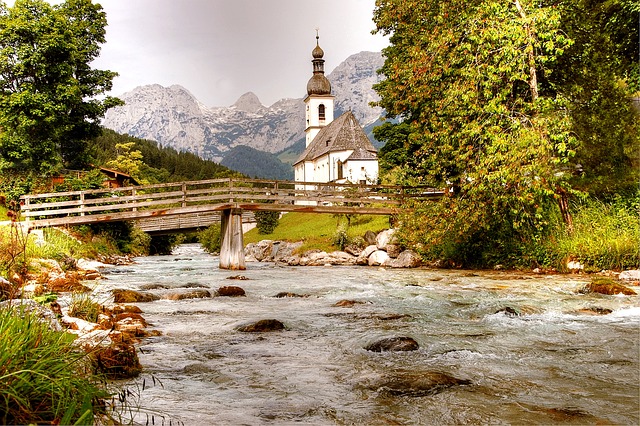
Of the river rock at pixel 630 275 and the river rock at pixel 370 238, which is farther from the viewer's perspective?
the river rock at pixel 370 238

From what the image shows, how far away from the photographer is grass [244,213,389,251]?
32747 mm

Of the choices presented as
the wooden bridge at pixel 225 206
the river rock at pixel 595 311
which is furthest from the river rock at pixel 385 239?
the river rock at pixel 595 311

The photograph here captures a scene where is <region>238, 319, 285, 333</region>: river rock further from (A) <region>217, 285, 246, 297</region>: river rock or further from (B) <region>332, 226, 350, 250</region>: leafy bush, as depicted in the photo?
(B) <region>332, 226, 350, 250</region>: leafy bush

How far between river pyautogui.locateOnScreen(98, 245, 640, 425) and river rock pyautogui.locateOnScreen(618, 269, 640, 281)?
108 inches

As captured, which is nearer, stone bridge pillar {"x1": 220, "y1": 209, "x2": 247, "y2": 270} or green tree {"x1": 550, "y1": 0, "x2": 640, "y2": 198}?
green tree {"x1": 550, "y1": 0, "x2": 640, "y2": 198}

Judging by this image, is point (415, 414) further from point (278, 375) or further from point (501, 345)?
point (501, 345)

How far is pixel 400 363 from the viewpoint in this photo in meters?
6.42

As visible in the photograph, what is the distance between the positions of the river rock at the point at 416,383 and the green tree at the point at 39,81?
30.9 metres

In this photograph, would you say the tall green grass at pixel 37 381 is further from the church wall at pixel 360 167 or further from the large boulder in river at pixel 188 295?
the church wall at pixel 360 167

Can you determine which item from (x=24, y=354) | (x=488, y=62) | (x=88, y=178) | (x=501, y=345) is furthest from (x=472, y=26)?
(x=88, y=178)

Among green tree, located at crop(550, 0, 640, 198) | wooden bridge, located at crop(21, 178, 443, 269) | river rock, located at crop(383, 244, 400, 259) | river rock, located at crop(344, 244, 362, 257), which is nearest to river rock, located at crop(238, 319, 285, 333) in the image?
green tree, located at crop(550, 0, 640, 198)

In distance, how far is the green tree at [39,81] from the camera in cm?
3036

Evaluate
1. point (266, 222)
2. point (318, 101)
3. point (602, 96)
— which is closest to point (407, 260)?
point (602, 96)

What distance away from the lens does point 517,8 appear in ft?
54.2
